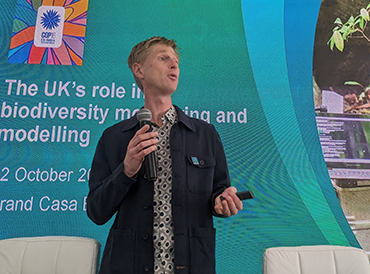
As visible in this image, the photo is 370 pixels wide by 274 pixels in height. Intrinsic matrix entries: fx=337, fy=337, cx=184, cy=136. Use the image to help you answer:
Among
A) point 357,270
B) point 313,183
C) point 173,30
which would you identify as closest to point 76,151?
point 173,30

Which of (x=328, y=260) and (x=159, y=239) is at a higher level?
(x=159, y=239)

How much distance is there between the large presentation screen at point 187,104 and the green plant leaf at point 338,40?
186 millimetres

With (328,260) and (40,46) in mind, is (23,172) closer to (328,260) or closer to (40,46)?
(40,46)

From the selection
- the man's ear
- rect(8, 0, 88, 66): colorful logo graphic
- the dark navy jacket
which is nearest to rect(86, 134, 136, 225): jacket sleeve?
the dark navy jacket

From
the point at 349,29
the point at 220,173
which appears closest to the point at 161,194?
the point at 220,173

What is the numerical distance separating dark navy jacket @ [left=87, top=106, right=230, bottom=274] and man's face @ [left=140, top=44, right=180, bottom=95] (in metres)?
0.18

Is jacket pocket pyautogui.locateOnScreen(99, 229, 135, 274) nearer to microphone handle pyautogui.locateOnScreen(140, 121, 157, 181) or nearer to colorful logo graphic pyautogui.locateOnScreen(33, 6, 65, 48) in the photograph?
microphone handle pyautogui.locateOnScreen(140, 121, 157, 181)

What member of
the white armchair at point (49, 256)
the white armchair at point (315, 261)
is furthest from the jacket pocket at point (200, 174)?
the white armchair at point (49, 256)

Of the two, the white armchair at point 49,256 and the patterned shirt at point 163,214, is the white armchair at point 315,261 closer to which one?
the patterned shirt at point 163,214

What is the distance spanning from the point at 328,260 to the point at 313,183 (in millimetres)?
784

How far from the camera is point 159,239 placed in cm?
136

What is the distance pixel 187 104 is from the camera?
8.09 ft

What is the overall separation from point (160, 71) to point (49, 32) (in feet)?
4.58

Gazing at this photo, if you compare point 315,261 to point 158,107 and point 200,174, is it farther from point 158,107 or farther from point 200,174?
point 158,107
